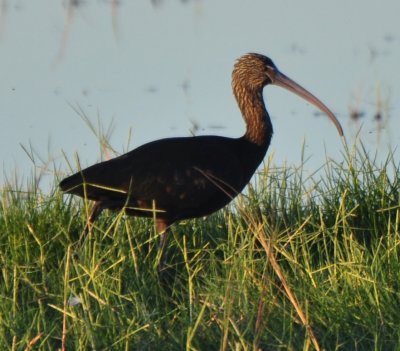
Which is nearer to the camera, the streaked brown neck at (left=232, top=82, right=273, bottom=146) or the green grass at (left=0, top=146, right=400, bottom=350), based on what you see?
the green grass at (left=0, top=146, right=400, bottom=350)

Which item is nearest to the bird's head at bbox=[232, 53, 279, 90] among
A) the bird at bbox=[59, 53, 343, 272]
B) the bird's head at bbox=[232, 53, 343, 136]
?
the bird's head at bbox=[232, 53, 343, 136]

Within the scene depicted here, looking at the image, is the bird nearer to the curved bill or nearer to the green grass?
the green grass

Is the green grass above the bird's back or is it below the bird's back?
below

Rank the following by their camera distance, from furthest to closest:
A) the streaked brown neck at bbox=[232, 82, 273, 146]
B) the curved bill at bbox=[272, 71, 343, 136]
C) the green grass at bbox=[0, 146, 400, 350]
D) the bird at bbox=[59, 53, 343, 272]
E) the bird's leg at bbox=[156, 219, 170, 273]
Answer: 1. the curved bill at bbox=[272, 71, 343, 136]
2. the streaked brown neck at bbox=[232, 82, 273, 146]
3. the bird at bbox=[59, 53, 343, 272]
4. the bird's leg at bbox=[156, 219, 170, 273]
5. the green grass at bbox=[0, 146, 400, 350]

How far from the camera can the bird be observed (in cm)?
661

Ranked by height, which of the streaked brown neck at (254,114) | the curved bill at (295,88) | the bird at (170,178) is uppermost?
the curved bill at (295,88)

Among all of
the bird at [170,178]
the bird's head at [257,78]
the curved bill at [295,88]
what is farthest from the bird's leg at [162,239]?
the curved bill at [295,88]

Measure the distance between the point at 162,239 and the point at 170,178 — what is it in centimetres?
45

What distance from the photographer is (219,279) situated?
4.98 m

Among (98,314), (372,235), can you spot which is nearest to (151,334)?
(98,314)

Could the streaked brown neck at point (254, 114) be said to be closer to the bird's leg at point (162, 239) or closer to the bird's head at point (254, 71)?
the bird's head at point (254, 71)

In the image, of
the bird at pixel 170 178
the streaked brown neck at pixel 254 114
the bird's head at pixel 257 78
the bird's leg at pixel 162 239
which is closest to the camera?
the bird's leg at pixel 162 239

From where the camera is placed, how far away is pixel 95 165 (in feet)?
22.1

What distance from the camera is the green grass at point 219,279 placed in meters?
4.68
